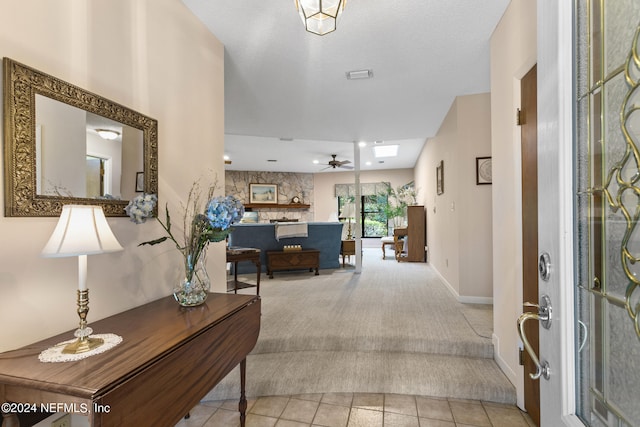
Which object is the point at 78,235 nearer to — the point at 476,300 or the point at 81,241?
the point at 81,241

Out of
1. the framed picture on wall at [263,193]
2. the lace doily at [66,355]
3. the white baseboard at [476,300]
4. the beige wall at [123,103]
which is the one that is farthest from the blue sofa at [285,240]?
the lace doily at [66,355]


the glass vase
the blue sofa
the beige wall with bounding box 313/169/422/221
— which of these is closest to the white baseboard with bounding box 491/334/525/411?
the glass vase

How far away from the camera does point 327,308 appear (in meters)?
3.30

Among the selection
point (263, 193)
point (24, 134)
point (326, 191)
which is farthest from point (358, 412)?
point (326, 191)

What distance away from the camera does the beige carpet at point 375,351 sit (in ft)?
6.85

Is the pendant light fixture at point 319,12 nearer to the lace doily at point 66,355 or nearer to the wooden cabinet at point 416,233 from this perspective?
the lace doily at point 66,355

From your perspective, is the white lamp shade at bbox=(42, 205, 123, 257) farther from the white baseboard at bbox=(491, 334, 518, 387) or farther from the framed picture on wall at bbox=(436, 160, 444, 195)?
the framed picture on wall at bbox=(436, 160, 444, 195)

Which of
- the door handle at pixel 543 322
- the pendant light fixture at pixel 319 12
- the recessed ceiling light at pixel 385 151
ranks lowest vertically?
the door handle at pixel 543 322

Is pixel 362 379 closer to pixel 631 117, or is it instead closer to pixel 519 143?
pixel 519 143

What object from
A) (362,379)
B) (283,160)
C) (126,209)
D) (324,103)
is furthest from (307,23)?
(283,160)

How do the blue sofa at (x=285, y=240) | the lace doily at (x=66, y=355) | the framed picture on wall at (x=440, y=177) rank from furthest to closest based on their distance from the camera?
the blue sofa at (x=285, y=240) < the framed picture on wall at (x=440, y=177) < the lace doily at (x=66, y=355)

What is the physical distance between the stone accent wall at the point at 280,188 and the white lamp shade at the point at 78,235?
8142 millimetres

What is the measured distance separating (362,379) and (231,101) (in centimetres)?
307

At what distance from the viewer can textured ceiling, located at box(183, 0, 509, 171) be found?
6.36ft
